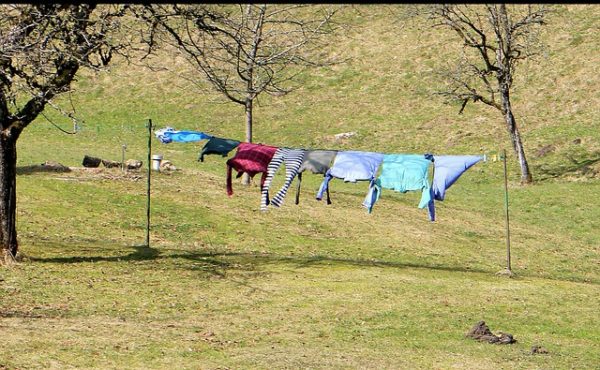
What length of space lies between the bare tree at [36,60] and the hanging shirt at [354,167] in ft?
18.6

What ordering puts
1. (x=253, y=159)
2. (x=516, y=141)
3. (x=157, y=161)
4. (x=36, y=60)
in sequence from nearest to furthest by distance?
1. (x=36, y=60)
2. (x=253, y=159)
3. (x=157, y=161)
4. (x=516, y=141)

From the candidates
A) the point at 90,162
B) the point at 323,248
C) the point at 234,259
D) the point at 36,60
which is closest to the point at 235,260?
the point at 234,259

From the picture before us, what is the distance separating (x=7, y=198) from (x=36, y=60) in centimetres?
432

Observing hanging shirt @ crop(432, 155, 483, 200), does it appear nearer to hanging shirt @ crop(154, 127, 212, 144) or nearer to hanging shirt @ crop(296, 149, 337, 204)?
hanging shirt @ crop(296, 149, 337, 204)

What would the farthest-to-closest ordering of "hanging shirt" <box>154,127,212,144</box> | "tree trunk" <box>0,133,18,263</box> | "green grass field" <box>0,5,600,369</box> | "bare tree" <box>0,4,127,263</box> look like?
1. "hanging shirt" <box>154,127,212,144</box>
2. "tree trunk" <box>0,133,18,263</box>
3. "bare tree" <box>0,4,127,263</box>
4. "green grass field" <box>0,5,600,369</box>

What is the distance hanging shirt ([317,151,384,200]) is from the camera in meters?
22.6

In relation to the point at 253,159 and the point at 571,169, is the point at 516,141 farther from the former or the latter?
the point at 253,159

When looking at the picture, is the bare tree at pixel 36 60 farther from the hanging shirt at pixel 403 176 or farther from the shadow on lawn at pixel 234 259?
the hanging shirt at pixel 403 176

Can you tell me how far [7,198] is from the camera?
846 inches

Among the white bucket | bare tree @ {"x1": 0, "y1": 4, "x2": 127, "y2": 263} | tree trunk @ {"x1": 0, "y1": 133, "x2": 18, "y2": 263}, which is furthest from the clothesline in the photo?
the white bucket

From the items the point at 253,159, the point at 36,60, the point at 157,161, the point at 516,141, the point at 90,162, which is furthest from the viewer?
the point at 516,141

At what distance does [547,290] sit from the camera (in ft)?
73.7

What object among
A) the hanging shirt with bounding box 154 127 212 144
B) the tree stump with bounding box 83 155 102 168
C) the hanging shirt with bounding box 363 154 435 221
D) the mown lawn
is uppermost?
the hanging shirt with bounding box 154 127 212 144

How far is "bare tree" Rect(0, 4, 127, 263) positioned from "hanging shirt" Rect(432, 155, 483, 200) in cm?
774
